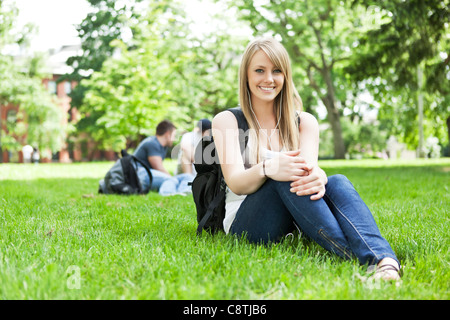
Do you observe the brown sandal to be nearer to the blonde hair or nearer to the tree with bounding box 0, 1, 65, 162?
the blonde hair

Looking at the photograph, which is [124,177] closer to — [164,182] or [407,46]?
[164,182]

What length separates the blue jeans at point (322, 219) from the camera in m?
2.60

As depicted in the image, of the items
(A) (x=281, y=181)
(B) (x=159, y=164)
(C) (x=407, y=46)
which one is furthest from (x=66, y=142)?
(A) (x=281, y=181)

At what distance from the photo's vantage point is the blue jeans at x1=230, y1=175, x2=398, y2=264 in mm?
2604

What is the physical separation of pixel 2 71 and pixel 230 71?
1528 cm

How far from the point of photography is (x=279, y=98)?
11.4 ft

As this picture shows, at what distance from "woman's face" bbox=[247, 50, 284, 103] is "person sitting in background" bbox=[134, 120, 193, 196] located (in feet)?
13.8

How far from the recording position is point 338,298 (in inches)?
80.7

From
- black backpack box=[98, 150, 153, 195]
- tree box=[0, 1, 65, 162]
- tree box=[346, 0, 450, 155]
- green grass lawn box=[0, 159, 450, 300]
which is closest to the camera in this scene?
green grass lawn box=[0, 159, 450, 300]

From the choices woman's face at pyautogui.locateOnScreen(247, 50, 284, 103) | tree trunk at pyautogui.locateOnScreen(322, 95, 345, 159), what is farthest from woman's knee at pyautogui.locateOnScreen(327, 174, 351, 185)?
tree trunk at pyautogui.locateOnScreen(322, 95, 345, 159)

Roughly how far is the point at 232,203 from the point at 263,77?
3.13 feet
